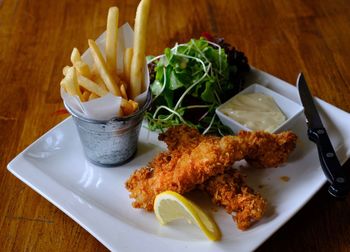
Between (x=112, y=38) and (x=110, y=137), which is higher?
(x=112, y=38)

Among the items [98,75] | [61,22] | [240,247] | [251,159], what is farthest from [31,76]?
[240,247]

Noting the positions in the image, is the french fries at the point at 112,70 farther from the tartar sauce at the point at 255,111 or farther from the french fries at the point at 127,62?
the tartar sauce at the point at 255,111

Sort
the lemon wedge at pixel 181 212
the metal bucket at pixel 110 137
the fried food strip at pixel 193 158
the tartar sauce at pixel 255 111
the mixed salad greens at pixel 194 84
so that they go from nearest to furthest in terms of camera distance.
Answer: the lemon wedge at pixel 181 212 → the fried food strip at pixel 193 158 → the metal bucket at pixel 110 137 → the tartar sauce at pixel 255 111 → the mixed salad greens at pixel 194 84

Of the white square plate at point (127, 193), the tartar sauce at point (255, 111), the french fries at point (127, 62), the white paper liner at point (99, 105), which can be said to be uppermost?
the french fries at point (127, 62)

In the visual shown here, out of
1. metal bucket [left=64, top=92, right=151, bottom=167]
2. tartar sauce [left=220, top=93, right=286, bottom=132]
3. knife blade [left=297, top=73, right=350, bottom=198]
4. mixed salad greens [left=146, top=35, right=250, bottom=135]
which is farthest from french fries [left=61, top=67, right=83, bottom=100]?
knife blade [left=297, top=73, right=350, bottom=198]

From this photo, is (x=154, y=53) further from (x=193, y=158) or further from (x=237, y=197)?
(x=237, y=197)

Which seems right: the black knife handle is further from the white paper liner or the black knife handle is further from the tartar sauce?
the white paper liner

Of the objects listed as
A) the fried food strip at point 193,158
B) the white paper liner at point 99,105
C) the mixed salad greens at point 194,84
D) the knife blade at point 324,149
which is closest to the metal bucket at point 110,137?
the white paper liner at point 99,105

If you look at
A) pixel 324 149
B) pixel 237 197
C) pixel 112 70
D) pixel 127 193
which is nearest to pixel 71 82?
pixel 112 70
